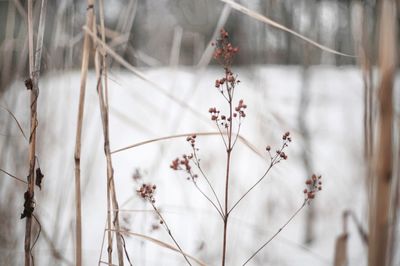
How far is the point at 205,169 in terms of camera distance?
5.64 feet

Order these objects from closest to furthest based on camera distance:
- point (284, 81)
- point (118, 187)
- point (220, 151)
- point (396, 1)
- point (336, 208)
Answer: point (396, 1)
point (336, 208)
point (220, 151)
point (118, 187)
point (284, 81)

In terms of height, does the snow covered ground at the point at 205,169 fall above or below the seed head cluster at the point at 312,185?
above

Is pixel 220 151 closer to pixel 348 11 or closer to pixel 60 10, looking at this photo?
pixel 60 10

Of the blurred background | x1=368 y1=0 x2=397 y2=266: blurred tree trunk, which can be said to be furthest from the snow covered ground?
x1=368 y1=0 x2=397 y2=266: blurred tree trunk

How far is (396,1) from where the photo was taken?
314mm

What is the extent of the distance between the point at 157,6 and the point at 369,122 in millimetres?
5635

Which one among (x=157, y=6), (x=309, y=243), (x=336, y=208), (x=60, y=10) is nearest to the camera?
(x=60, y=10)

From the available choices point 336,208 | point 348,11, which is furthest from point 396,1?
point 348,11

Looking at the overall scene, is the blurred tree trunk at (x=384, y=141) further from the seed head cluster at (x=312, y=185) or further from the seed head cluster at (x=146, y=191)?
the seed head cluster at (x=146, y=191)

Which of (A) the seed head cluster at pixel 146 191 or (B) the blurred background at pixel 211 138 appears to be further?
(B) the blurred background at pixel 211 138

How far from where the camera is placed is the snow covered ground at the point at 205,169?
2.66 feet

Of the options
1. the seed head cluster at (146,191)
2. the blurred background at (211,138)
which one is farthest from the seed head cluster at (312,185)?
the seed head cluster at (146,191)

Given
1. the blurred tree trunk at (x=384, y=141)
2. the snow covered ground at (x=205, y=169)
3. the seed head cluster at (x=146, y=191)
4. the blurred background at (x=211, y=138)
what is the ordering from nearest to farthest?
1. the blurred tree trunk at (x=384, y=141)
2. the seed head cluster at (x=146, y=191)
3. the blurred background at (x=211, y=138)
4. the snow covered ground at (x=205, y=169)

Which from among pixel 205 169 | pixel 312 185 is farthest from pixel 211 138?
pixel 312 185
